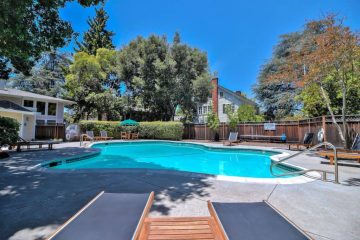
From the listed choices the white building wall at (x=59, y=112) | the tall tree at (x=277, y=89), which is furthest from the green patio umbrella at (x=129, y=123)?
the tall tree at (x=277, y=89)

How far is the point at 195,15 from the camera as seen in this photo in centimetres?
1733

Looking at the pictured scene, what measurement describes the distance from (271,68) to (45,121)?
2856 centimetres

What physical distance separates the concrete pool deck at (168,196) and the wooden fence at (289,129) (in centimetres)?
453

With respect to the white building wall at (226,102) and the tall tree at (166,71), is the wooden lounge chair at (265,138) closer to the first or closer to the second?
the tall tree at (166,71)

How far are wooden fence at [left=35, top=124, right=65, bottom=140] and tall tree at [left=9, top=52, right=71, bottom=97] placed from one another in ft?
43.8

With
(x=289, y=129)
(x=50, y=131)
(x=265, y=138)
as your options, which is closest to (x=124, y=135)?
(x=50, y=131)

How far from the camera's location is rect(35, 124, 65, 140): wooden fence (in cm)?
1761

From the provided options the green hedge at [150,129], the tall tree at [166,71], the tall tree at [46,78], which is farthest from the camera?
the tall tree at [46,78]

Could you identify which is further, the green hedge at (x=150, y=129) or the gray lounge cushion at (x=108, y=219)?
the green hedge at (x=150, y=129)

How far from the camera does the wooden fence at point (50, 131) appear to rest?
17.6 meters

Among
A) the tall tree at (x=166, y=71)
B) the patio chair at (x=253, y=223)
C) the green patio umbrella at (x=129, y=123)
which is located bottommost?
the patio chair at (x=253, y=223)

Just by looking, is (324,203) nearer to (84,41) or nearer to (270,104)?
(270,104)

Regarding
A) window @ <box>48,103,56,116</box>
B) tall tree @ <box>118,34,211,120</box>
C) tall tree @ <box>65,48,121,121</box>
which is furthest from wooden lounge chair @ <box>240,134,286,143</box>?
window @ <box>48,103,56,116</box>

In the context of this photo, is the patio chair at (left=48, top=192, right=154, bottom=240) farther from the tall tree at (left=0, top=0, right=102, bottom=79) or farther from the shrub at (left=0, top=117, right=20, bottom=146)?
the shrub at (left=0, top=117, right=20, bottom=146)
